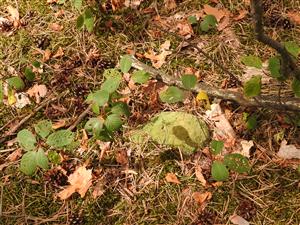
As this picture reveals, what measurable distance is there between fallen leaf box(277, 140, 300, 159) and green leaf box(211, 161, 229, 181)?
1.41ft

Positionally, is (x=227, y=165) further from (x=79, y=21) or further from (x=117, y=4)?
(x=117, y=4)

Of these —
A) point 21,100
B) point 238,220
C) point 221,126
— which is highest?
point 21,100

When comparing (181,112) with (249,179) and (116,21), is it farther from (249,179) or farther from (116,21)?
(116,21)

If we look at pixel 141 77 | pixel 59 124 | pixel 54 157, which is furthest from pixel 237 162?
pixel 59 124

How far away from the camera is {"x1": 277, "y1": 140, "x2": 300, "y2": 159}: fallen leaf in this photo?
2.39 m

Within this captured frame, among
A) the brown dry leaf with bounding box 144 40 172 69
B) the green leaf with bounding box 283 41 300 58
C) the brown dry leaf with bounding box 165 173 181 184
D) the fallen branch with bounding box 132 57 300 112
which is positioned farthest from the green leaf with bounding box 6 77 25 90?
the green leaf with bounding box 283 41 300 58

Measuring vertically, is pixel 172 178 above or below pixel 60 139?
below

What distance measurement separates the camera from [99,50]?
2949mm

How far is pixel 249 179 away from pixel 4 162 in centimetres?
154

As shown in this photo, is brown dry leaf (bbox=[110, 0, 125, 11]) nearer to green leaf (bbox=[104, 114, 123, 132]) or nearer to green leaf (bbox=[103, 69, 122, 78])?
green leaf (bbox=[103, 69, 122, 78])

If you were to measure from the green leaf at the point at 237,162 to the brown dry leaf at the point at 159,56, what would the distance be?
921mm

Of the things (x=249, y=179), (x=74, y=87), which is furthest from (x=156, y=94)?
(x=249, y=179)

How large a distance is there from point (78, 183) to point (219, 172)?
85 centimetres

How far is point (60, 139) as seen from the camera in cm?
233
